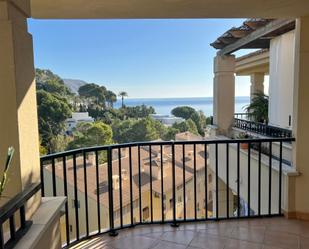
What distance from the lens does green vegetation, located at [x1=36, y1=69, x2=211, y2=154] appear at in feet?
13.3

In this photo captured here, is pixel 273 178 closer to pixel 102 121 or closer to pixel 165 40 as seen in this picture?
pixel 102 121

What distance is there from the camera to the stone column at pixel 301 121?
286cm

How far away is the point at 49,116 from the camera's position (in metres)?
4.28

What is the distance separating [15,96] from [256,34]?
464 centimetres

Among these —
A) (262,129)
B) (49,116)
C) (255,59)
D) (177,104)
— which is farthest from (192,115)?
(49,116)

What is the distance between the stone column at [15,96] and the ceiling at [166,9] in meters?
0.94

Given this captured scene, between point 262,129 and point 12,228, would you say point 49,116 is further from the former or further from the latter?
point 262,129

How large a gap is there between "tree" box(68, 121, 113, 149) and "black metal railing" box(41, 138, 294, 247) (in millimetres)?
929

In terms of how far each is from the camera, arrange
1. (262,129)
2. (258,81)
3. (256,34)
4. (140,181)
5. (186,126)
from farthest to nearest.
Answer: (258,81) < (186,126) < (262,129) < (256,34) < (140,181)

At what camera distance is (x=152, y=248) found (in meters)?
2.38

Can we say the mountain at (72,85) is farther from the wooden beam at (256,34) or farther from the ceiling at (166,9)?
the ceiling at (166,9)

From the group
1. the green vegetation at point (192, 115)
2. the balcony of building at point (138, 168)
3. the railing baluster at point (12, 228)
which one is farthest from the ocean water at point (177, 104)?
the railing baluster at point (12, 228)

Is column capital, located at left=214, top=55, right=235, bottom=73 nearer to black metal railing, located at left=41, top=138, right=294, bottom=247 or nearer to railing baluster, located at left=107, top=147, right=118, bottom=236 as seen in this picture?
black metal railing, located at left=41, top=138, right=294, bottom=247

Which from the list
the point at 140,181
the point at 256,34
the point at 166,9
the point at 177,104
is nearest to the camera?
the point at 166,9
